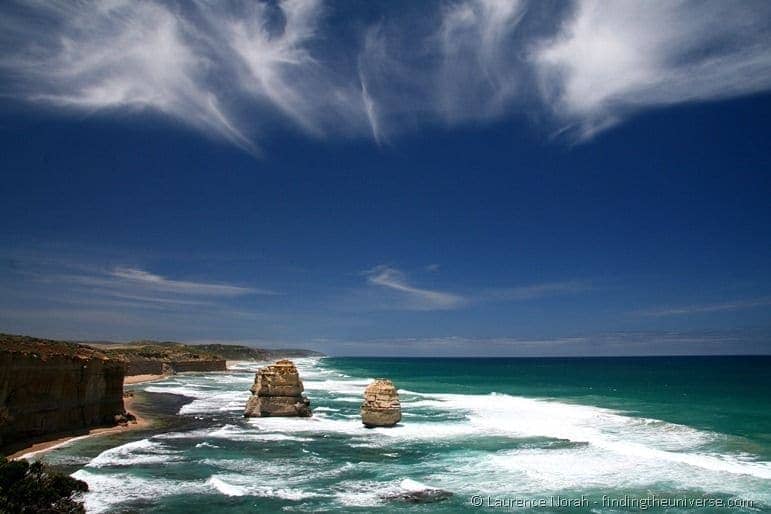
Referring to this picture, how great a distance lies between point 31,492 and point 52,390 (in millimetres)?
14070

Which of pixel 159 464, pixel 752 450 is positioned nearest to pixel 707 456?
pixel 752 450

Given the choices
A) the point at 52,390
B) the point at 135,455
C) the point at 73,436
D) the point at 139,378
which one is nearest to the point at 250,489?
the point at 135,455

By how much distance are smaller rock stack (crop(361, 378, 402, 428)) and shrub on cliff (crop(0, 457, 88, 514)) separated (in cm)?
1808

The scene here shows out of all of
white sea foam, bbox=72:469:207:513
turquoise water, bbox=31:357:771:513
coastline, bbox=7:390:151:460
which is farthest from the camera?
coastline, bbox=7:390:151:460

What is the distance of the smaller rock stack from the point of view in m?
29.2

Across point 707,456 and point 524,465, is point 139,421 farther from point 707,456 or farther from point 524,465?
point 707,456

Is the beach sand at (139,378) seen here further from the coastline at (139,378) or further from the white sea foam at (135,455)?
the white sea foam at (135,455)

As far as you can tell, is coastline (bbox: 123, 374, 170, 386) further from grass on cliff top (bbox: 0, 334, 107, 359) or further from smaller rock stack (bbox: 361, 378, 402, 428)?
smaller rock stack (bbox: 361, 378, 402, 428)

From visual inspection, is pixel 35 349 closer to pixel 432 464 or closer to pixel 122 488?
pixel 122 488

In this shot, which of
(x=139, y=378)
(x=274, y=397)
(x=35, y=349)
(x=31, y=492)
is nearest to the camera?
(x=31, y=492)

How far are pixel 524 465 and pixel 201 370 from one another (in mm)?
76685

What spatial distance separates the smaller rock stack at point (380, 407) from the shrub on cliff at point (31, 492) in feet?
59.3

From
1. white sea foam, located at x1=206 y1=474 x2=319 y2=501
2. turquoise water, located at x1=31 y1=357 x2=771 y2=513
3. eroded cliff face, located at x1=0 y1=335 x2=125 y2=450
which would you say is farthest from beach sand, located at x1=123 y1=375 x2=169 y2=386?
white sea foam, located at x1=206 y1=474 x2=319 y2=501

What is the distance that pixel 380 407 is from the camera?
29188 mm
